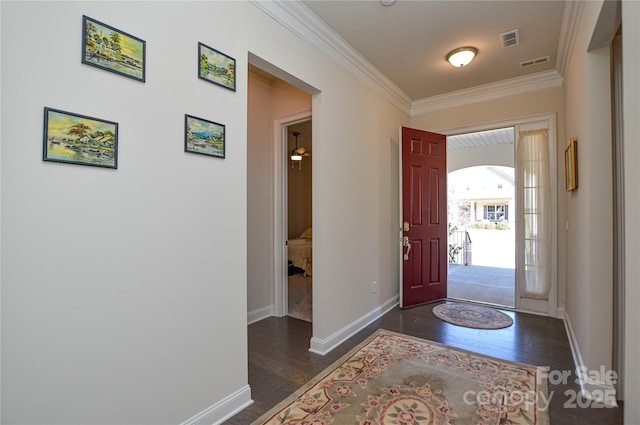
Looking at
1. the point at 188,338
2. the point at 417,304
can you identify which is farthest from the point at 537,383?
the point at 188,338

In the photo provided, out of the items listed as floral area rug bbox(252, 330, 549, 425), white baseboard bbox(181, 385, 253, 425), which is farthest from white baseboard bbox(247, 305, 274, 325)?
white baseboard bbox(181, 385, 253, 425)

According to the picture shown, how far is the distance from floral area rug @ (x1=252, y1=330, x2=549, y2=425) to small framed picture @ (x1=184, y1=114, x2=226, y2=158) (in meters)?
1.61

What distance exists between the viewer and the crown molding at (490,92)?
11.6 ft

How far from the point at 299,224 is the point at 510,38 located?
13.7ft

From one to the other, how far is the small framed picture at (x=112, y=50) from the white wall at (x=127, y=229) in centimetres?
3

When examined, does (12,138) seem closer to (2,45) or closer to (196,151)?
(2,45)

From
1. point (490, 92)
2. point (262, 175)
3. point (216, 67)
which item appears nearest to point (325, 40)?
point (216, 67)

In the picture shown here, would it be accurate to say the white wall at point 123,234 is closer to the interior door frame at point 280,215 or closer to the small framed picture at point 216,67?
the small framed picture at point 216,67

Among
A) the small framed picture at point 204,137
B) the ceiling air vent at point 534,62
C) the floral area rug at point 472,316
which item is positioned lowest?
the floral area rug at point 472,316

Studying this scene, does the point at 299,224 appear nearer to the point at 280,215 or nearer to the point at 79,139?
the point at 280,215

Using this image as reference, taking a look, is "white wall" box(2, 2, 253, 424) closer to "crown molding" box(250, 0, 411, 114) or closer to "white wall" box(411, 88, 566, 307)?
"crown molding" box(250, 0, 411, 114)

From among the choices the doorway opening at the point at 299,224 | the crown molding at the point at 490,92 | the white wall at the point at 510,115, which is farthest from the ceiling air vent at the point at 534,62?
the doorway opening at the point at 299,224

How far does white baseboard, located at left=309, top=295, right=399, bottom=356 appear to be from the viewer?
266cm

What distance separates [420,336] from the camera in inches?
116
